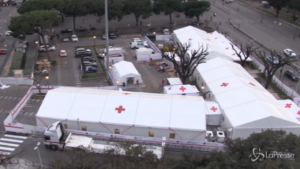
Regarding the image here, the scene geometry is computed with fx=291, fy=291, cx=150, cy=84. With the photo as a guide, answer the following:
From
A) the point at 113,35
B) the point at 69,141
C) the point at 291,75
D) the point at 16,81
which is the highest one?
the point at 113,35

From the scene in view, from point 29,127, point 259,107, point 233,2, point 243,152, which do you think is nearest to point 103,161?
point 243,152

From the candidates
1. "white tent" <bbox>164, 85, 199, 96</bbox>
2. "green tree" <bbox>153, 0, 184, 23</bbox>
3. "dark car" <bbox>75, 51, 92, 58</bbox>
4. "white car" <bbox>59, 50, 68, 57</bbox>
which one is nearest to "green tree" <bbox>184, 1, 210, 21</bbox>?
"green tree" <bbox>153, 0, 184, 23</bbox>

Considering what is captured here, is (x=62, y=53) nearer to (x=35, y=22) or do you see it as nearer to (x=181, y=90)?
(x=35, y=22)

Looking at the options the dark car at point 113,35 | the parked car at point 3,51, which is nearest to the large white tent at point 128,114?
the parked car at point 3,51

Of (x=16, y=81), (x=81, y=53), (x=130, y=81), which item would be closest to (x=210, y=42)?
(x=130, y=81)

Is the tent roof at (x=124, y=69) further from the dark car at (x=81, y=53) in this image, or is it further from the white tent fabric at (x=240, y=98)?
the dark car at (x=81, y=53)

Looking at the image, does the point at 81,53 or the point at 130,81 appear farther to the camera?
the point at 81,53

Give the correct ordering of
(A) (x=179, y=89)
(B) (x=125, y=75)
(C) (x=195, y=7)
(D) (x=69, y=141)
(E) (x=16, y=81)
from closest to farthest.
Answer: (D) (x=69, y=141) < (A) (x=179, y=89) < (E) (x=16, y=81) < (B) (x=125, y=75) < (C) (x=195, y=7)

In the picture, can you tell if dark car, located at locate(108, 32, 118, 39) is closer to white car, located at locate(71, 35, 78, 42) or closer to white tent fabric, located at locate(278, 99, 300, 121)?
white car, located at locate(71, 35, 78, 42)
